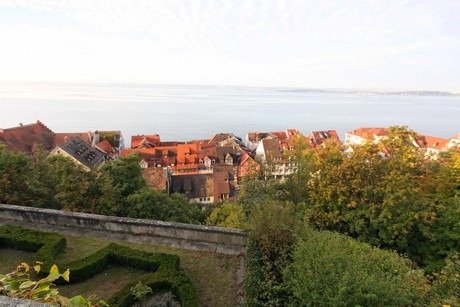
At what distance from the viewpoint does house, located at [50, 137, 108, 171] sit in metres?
37.1

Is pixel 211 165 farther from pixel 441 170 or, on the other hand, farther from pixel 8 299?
pixel 8 299

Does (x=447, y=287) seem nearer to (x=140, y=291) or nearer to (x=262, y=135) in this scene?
(x=140, y=291)

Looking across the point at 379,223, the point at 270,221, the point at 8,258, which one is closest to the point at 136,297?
the point at 270,221

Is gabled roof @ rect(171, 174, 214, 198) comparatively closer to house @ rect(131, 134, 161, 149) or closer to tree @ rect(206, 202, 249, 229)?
tree @ rect(206, 202, 249, 229)

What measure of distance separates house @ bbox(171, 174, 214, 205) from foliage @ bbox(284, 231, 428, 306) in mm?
32557

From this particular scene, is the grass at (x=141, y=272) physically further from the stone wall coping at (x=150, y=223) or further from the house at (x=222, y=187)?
the house at (x=222, y=187)

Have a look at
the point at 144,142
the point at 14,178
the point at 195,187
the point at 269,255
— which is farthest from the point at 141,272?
the point at 144,142

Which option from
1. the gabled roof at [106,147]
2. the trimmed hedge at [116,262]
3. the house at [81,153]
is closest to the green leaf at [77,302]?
the trimmed hedge at [116,262]

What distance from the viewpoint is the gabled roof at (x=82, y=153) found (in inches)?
1481

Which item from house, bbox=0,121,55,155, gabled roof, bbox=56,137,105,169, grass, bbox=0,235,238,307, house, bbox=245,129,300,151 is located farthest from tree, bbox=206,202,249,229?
house, bbox=245,129,300,151

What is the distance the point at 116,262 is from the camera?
32.3 feet

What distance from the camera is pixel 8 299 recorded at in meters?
2.56

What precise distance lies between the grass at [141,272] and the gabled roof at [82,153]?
95.1 ft

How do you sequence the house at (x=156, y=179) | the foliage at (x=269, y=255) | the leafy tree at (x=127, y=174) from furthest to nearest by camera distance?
1. the house at (x=156, y=179)
2. the leafy tree at (x=127, y=174)
3. the foliage at (x=269, y=255)
